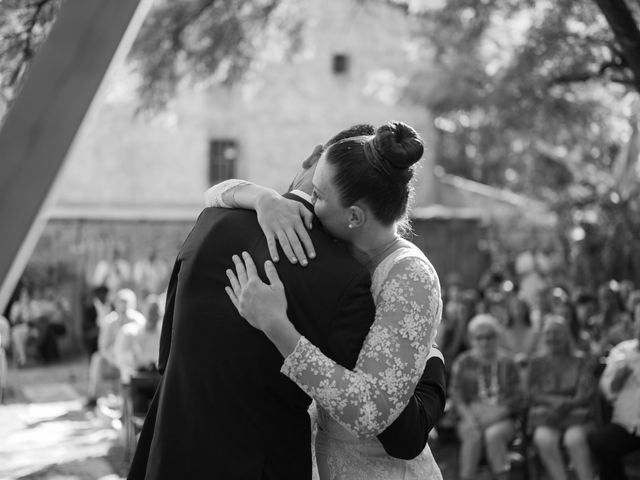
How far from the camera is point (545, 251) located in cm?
2075

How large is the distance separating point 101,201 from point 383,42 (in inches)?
386

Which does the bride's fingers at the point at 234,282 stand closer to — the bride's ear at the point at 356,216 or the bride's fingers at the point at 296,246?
the bride's fingers at the point at 296,246

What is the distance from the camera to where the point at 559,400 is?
24.9ft

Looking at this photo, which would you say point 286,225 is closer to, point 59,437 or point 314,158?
point 314,158

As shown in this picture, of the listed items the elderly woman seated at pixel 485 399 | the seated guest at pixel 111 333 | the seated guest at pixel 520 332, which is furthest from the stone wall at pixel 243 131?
the elderly woman seated at pixel 485 399

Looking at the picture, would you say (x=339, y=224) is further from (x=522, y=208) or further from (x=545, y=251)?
(x=522, y=208)

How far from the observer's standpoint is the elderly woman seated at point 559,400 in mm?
7477

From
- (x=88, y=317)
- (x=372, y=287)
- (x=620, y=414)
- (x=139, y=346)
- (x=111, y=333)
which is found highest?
(x=372, y=287)

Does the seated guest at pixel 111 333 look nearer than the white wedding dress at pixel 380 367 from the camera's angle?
No

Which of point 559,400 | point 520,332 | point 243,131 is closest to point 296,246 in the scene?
point 559,400

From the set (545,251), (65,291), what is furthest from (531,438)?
(65,291)

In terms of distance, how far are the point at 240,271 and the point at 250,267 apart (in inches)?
1.1

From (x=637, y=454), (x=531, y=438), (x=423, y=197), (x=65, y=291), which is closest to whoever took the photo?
(x=637, y=454)

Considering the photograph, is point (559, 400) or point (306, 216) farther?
point (559, 400)
